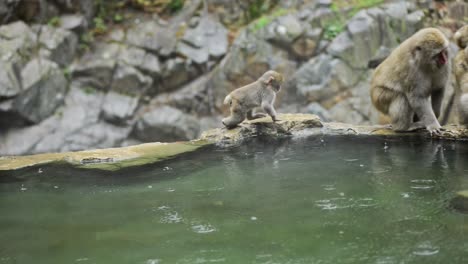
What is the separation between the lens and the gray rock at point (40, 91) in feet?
38.9

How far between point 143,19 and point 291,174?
9.91 m

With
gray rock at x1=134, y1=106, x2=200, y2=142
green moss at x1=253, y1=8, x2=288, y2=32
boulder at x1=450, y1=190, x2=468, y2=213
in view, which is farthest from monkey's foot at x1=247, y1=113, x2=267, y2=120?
green moss at x1=253, y1=8, x2=288, y2=32

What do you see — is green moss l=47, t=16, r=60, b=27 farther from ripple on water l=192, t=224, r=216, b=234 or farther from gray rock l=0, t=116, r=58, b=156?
ripple on water l=192, t=224, r=216, b=234

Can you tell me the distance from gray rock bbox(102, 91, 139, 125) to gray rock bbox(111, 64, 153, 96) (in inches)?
5.5

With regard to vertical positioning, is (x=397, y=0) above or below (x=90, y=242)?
above

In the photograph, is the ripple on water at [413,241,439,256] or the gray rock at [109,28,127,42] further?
the gray rock at [109,28,127,42]

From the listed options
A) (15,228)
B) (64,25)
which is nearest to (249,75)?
(64,25)

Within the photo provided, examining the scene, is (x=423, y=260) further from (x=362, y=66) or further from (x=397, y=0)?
(x=397, y=0)

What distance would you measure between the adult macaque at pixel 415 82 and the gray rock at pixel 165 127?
7.03m

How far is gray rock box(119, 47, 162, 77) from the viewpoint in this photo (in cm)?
1273

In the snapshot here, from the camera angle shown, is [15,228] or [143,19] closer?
[15,228]

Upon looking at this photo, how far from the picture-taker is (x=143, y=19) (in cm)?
1353

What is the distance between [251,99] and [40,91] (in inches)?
289

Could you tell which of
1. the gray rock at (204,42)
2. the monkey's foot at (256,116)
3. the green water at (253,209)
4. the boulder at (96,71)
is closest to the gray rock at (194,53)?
the gray rock at (204,42)
